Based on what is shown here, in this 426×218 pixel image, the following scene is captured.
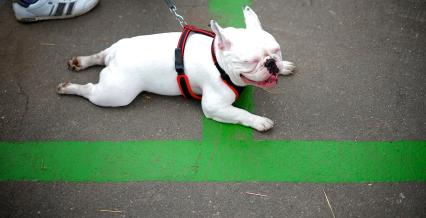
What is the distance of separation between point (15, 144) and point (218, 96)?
1774mm

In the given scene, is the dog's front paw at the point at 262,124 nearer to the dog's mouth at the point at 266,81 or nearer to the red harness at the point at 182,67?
the red harness at the point at 182,67

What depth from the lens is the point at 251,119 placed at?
128 inches

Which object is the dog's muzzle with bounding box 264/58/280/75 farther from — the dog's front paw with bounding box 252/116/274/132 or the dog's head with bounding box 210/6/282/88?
the dog's front paw with bounding box 252/116/274/132

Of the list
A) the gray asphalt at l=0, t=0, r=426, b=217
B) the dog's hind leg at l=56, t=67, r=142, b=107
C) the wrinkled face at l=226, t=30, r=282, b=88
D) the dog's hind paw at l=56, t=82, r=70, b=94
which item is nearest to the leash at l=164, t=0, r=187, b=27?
the gray asphalt at l=0, t=0, r=426, b=217

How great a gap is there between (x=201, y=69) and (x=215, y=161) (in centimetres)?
77

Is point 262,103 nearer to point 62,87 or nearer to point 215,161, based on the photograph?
point 215,161

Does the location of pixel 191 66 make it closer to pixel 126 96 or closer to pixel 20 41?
pixel 126 96

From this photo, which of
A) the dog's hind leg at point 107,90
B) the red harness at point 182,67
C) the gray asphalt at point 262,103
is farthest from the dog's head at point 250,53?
the dog's hind leg at point 107,90

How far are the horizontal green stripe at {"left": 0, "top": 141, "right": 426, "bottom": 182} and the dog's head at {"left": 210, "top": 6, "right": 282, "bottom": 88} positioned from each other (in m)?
0.77

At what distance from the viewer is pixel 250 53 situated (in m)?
2.63

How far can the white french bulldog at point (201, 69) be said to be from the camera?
2670mm

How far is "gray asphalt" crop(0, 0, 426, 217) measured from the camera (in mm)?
3033

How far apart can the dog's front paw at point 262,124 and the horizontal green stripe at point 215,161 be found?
0.12 meters

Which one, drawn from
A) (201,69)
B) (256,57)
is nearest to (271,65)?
(256,57)
